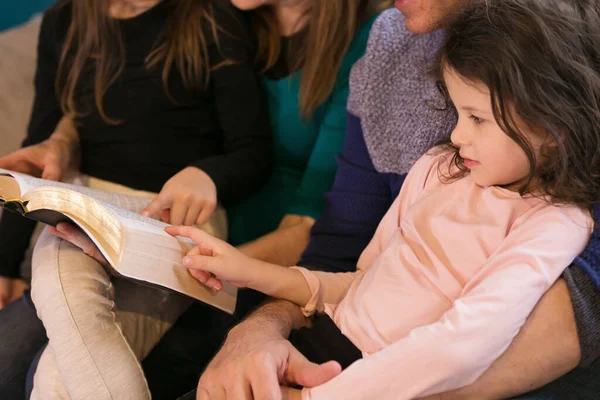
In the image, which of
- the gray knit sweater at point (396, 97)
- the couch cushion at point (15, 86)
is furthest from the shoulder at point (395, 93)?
the couch cushion at point (15, 86)

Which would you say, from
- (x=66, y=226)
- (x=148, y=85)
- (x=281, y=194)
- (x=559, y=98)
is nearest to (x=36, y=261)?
(x=66, y=226)

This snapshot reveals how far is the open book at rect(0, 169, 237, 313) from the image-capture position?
2.76 feet

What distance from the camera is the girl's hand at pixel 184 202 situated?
3.63ft

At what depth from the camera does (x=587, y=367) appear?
2.90 ft

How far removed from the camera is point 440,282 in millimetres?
872

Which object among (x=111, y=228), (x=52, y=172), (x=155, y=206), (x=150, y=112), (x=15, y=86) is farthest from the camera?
(x=15, y=86)

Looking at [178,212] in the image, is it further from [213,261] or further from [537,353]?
[537,353]

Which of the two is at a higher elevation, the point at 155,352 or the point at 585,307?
the point at 585,307

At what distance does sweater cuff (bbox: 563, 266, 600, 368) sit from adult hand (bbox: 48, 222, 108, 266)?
2.26 feet

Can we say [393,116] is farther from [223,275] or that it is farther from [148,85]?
[148,85]

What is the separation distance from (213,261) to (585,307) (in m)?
0.51

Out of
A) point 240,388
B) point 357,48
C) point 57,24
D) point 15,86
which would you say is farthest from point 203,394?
point 15,86

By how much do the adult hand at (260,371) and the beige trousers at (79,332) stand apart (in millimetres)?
141

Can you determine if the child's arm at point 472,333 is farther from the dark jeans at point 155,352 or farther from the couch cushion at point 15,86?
the couch cushion at point 15,86
